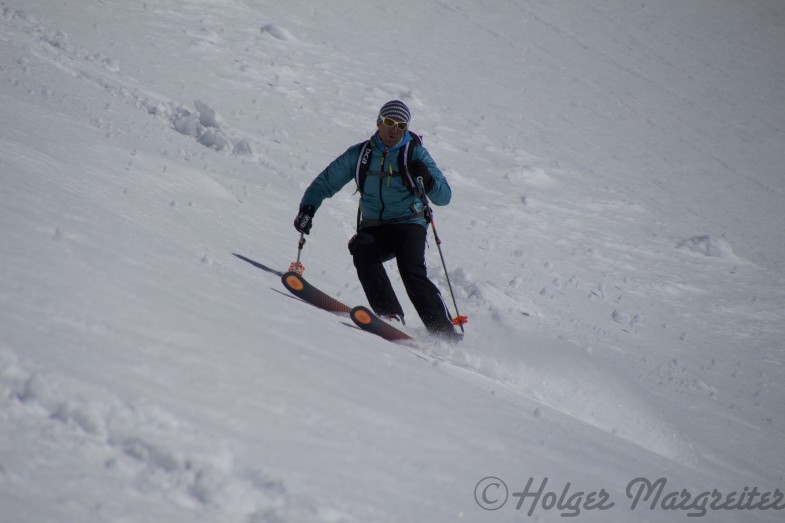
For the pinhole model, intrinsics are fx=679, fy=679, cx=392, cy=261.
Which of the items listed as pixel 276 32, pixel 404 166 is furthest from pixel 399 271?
pixel 276 32

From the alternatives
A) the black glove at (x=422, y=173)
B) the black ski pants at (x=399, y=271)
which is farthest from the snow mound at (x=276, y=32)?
the black glove at (x=422, y=173)

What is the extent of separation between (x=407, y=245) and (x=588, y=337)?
12.5 feet

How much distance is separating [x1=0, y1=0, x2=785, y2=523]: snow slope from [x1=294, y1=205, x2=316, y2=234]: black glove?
50 centimetres

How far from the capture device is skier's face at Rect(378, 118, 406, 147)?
5449 millimetres

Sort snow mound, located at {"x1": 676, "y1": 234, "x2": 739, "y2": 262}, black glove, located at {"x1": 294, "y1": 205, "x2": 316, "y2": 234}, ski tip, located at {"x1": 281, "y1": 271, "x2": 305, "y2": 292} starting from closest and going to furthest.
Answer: ski tip, located at {"x1": 281, "y1": 271, "x2": 305, "y2": 292}, black glove, located at {"x1": 294, "y1": 205, "x2": 316, "y2": 234}, snow mound, located at {"x1": 676, "y1": 234, "x2": 739, "y2": 262}

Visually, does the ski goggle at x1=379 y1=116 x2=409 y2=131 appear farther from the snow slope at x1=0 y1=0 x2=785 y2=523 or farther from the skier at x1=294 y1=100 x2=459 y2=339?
the snow slope at x1=0 y1=0 x2=785 y2=523

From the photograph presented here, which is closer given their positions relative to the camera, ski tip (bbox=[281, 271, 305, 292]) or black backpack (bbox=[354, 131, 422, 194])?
ski tip (bbox=[281, 271, 305, 292])

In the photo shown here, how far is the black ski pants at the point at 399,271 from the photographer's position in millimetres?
5445

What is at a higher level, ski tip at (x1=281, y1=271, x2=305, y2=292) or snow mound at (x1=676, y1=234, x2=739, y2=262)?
snow mound at (x1=676, y1=234, x2=739, y2=262)

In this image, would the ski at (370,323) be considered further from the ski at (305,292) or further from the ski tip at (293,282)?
the ski tip at (293,282)

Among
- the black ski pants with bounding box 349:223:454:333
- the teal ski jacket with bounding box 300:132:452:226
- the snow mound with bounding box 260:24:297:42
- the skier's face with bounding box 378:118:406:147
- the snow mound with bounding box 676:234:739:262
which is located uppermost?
the snow mound with bounding box 260:24:297:42

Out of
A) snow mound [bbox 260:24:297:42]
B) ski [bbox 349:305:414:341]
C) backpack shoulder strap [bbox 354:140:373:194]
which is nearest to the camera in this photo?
ski [bbox 349:305:414:341]

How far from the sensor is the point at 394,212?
5781mm

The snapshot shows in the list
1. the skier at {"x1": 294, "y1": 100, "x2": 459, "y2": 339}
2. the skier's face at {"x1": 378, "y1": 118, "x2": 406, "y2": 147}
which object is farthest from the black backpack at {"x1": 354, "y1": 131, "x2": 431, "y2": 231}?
the skier's face at {"x1": 378, "y1": 118, "x2": 406, "y2": 147}
